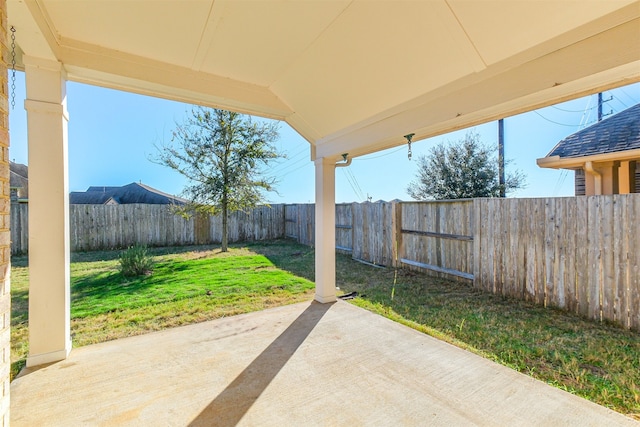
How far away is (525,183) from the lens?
9383 millimetres

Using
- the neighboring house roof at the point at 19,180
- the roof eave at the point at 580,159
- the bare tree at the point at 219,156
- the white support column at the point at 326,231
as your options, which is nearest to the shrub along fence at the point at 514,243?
the roof eave at the point at 580,159

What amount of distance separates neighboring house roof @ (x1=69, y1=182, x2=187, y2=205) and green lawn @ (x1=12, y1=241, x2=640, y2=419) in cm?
645

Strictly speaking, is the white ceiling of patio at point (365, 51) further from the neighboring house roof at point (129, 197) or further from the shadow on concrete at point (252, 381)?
the neighboring house roof at point (129, 197)

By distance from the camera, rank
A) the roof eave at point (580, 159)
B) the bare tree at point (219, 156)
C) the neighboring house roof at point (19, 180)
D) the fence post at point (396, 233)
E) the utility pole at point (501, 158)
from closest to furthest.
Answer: the roof eave at point (580, 159) → the fence post at point (396, 233) → the bare tree at point (219, 156) → the utility pole at point (501, 158) → the neighboring house roof at point (19, 180)

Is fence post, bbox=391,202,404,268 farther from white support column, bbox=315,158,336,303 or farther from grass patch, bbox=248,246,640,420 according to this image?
white support column, bbox=315,158,336,303

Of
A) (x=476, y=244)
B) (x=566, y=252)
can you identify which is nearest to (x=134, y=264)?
(x=476, y=244)

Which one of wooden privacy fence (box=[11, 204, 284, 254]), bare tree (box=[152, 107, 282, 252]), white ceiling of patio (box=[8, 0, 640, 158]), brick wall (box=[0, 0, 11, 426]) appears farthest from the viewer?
wooden privacy fence (box=[11, 204, 284, 254])

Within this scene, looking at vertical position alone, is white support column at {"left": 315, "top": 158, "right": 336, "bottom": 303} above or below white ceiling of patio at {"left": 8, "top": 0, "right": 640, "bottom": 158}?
below

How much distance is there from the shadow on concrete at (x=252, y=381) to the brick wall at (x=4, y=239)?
946 millimetres

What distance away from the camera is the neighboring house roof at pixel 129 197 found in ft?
42.4

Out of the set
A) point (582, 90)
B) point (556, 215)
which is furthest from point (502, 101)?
point (556, 215)

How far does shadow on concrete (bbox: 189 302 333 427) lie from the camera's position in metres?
1.85

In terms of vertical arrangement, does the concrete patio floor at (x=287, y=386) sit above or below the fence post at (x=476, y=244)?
below

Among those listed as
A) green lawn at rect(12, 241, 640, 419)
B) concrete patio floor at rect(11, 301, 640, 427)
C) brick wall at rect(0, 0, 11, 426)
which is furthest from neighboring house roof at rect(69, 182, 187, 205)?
brick wall at rect(0, 0, 11, 426)
